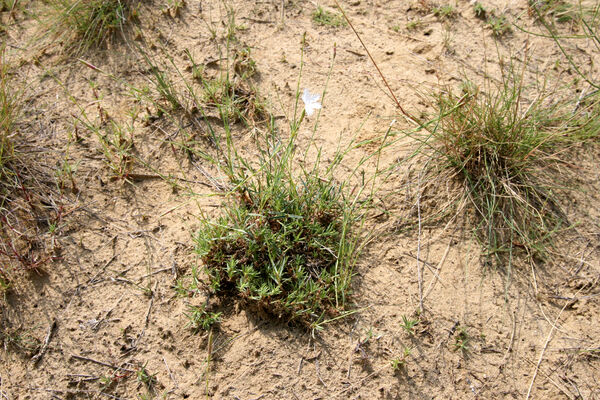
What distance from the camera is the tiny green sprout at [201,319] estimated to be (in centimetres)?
208

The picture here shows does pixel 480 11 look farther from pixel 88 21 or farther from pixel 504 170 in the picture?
pixel 88 21

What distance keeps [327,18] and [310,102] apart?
89 centimetres

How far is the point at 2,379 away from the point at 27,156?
1119 mm

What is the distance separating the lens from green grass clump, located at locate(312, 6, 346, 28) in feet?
10.4

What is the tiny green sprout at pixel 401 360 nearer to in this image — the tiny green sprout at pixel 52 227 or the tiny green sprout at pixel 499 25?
the tiny green sprout at pixel 52 227

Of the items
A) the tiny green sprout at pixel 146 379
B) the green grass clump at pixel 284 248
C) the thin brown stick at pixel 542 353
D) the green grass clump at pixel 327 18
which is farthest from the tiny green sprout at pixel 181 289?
the green grass clump at pixel 327 18

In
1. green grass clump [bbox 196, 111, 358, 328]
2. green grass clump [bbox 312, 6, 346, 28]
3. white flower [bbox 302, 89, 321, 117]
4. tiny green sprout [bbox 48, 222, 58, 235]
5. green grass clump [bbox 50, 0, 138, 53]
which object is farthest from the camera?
green grass clump [bbox 312, 6, 346, 28]

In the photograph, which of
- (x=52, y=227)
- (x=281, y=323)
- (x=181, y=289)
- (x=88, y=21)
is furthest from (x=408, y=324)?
(x=88, y=21)

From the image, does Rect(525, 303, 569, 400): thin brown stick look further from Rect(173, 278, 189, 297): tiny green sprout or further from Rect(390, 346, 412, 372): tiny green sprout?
Rect(173, 278, 189, 297): tiny green sprout

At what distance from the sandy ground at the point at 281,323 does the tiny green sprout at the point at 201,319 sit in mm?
41

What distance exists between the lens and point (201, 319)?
2098mm

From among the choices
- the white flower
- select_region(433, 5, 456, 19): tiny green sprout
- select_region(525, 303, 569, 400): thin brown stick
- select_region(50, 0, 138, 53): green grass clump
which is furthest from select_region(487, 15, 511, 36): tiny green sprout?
select_region(50, 0, 138, 53): green grass clump

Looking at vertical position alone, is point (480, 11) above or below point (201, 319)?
above

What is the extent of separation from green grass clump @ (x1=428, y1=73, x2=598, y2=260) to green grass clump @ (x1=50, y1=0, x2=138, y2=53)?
6.89ft
